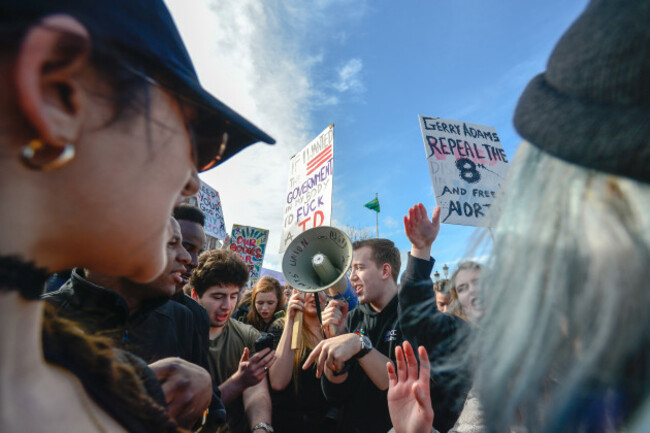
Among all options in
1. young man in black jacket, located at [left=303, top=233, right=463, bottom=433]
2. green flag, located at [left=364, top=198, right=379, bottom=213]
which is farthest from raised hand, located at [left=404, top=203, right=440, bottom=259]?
green flag, located at [left=364, top=198, right=379, bottom=213]

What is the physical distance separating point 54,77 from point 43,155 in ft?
0.40

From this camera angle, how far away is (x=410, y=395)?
168 centimetres

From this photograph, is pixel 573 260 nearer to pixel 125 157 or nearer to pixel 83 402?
pixel 125 157

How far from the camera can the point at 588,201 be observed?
0.64 m

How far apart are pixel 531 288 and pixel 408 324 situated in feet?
4.88

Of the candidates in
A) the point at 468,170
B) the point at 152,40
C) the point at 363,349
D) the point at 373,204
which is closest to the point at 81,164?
the point at 152,40

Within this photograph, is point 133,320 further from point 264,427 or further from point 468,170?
point 468,170

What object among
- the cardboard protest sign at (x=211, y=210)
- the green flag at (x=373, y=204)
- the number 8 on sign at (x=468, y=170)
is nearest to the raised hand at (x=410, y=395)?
the number 8 on sign at (x=468, y=170)

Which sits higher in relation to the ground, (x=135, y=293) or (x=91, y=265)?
(x=135, y=293)

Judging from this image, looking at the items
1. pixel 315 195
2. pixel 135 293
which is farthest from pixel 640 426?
pixel 315 195

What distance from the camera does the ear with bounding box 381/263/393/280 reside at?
3.44 m

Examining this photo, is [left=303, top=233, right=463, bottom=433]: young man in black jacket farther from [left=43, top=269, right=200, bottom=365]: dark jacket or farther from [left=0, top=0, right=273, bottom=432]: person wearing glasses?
[left=0, top=0, right=273, bottom=432]: person wearing glasses

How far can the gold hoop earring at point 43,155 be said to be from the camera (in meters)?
0.55

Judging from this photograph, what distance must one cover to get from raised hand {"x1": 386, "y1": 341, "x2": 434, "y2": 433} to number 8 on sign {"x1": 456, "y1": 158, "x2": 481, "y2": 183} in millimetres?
3933
